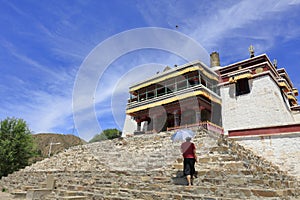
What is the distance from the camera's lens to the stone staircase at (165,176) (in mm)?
5719

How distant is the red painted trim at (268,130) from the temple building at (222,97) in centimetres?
279

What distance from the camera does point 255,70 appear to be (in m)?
16.5

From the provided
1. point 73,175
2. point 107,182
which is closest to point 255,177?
point 107,182

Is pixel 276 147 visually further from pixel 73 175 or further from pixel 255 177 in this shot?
pixel 73 175

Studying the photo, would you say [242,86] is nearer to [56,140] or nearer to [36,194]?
[36,194]

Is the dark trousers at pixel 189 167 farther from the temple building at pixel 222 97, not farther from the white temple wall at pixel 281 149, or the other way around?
the temple building at pixel 222 97

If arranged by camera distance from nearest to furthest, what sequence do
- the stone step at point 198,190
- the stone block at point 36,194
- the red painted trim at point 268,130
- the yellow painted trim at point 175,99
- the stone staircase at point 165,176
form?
the stone step at point 198,190
the stone staircase at point 165,176
the stone block at point 36,194
the red painted trim at point 268,130
the yellow painted trim at point 175,99

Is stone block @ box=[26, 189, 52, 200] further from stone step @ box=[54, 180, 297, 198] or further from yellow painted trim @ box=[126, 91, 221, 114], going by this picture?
yellow painted trim @ box=[126, 91, 221, 114]

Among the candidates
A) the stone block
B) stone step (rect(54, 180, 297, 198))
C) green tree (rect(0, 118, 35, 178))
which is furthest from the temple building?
green tree (rect(0, 118, 35, 178))

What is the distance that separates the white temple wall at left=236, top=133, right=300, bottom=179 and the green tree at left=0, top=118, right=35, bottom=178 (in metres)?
20.7

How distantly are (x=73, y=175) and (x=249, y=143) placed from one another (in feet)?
33.0

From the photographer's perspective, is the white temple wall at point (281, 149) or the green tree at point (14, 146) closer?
the white temple wall at point (281, 149)

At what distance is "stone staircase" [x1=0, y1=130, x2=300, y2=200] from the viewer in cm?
572

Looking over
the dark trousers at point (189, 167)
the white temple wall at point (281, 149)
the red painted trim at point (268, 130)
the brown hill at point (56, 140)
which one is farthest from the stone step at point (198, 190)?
the brown hill at point (56, 140)
